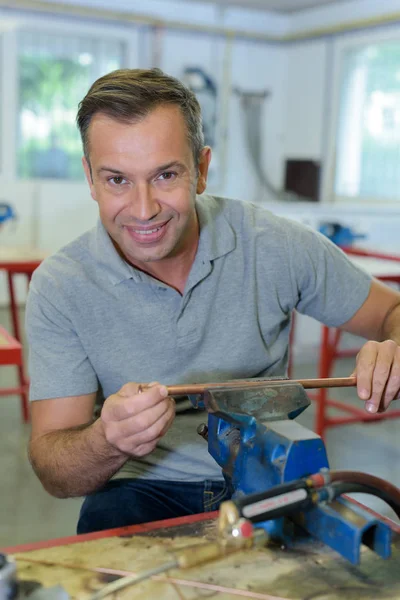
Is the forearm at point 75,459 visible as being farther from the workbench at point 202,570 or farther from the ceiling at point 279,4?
the ceiling at point 279,4

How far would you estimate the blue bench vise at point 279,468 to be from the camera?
790 mm

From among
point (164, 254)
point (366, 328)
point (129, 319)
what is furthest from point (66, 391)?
point (366, 328)

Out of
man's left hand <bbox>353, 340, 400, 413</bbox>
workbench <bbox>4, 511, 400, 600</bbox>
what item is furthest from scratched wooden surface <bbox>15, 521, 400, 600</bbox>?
man's left hand <bbox>353, 340, 400, 413</bbox>

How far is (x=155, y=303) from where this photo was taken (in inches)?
52.7

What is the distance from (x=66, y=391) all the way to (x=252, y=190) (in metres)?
6.24

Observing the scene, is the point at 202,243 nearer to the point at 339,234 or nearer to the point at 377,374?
the point at 377,374

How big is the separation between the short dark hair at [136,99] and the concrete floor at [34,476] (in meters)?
1.48

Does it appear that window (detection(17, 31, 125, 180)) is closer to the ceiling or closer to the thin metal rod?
the ceiling

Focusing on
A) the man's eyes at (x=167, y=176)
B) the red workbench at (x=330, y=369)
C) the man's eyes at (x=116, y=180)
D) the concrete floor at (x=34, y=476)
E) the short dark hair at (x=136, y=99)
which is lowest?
the concrete floor at (x=34, y=476)

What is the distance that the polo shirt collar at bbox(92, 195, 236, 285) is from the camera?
1.32 m

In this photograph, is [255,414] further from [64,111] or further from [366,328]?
[64,111]

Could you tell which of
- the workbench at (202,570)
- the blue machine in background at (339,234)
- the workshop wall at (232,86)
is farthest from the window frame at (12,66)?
the workbench at (202,570)

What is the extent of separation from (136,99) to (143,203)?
0.58 feet

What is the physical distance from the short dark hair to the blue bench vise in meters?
0.52
